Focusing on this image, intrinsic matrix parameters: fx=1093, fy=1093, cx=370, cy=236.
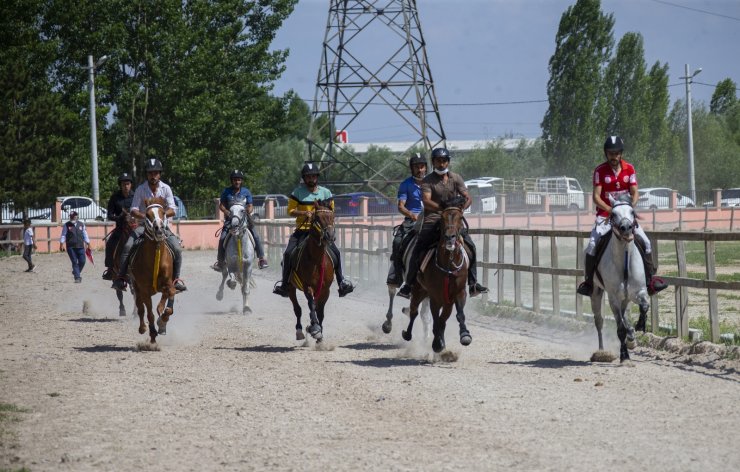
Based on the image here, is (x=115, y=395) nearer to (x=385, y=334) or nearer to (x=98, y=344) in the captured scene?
(x=98, y=344)

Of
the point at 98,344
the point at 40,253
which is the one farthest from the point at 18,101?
the point at 98,344

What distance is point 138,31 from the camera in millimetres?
56469

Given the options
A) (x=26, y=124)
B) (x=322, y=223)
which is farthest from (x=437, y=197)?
(x=26, y=124)

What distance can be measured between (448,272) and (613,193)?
7.11 feet

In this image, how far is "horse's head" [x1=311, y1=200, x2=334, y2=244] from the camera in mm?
14363

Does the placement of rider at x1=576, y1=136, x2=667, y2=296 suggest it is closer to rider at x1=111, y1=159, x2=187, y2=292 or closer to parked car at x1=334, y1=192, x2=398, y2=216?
rider at x1=111, y1=159, x2=187, y2=292

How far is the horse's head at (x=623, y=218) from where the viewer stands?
1240cm

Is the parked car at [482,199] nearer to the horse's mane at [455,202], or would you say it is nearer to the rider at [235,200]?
the rider at [235,200]

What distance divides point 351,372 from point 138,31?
47137 millimetres

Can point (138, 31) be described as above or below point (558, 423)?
above

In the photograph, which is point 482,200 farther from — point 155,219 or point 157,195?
point 155,219

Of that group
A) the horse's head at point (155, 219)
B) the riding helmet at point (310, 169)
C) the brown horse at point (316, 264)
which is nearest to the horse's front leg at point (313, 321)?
the brown horse at point (316, 264)

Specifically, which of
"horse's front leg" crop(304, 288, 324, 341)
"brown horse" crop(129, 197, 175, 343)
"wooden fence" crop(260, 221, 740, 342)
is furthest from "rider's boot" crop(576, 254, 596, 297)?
"brown horse" crop(129, 197, 175, 343)

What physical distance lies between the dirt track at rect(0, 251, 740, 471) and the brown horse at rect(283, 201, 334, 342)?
22.2 inches
